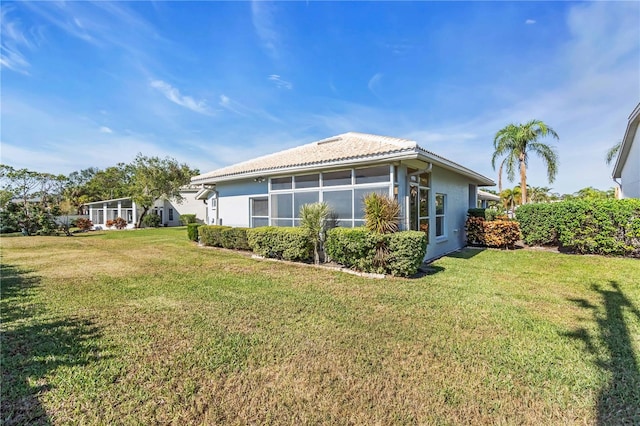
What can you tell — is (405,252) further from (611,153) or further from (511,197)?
(511,197)

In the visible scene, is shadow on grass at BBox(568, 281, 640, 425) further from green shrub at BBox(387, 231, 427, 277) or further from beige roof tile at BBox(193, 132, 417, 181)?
beige roof tile at BBox(193, 132, 417, 181)

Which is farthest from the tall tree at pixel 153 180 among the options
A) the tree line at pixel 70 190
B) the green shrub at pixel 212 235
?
the green shrub at pixel 212 235

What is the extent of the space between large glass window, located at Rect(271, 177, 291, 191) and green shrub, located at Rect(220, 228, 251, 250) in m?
2.40

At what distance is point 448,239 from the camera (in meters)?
12.3

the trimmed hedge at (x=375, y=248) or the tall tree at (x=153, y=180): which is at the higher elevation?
the tall tree at (x=153, y=180)

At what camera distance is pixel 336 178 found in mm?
10102

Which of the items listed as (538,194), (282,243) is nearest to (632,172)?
(282,243)

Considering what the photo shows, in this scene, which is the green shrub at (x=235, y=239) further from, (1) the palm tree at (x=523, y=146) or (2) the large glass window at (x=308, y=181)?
(1) the palm tree at (x=523, y=146)

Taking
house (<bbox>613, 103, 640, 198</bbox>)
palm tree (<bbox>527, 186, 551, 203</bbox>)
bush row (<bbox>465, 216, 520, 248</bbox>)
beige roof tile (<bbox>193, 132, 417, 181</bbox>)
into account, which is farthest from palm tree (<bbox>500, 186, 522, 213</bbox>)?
beige roof tile (<bbox>193, 132, 417, 181</bbox>)

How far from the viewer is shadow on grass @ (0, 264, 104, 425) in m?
2.78

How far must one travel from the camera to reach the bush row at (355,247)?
Result: 7.67m

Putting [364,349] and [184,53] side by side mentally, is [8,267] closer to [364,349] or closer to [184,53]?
[184,53]

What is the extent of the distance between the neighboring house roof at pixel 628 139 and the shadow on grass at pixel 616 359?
10.9 meters

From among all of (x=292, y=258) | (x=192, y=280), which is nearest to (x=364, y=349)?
(x=192, y=280)
